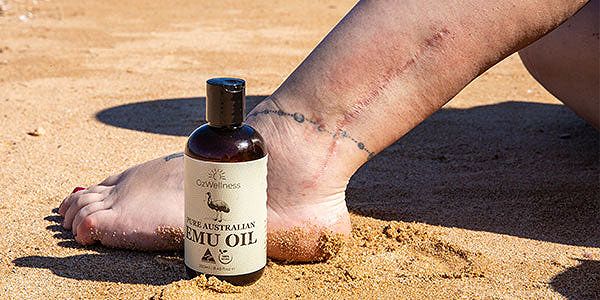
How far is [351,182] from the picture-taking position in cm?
220

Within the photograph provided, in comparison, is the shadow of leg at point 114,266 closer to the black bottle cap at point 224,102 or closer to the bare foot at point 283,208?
the bare foot at point 283,208

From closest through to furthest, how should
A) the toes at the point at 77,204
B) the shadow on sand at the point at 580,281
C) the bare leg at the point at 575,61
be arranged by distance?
the shadow on sand at the point at 580,281
the toes at the point at 77,204
the bare leg at the point at 575,61

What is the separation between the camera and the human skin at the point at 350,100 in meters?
1.61

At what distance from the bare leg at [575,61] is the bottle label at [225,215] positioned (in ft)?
3.64

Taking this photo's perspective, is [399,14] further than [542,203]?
No

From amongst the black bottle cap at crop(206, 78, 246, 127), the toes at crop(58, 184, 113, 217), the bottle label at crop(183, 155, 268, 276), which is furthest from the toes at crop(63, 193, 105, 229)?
the black bottle cap at crop(206, 78, 246, 127)

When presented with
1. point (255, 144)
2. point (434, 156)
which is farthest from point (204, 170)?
point (434, 156)

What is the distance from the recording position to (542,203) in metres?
2.01

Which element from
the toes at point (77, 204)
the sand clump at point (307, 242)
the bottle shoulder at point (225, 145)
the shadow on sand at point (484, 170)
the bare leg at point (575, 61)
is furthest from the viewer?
the bare leg at point (575, 61)

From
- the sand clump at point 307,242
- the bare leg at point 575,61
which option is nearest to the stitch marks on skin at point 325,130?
the sand clump at point 307,242

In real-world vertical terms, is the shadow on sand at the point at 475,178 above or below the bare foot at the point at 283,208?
below

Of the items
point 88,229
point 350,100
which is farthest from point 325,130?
point 88,229

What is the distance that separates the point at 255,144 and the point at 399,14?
429mm

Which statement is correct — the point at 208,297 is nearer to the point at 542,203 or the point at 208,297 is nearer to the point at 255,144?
the point at 255,144
